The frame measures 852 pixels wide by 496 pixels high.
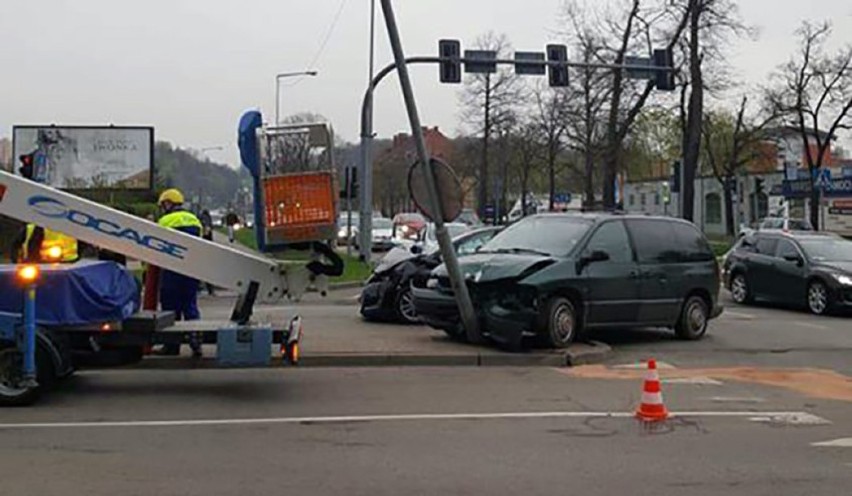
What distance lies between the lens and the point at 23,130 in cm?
4728

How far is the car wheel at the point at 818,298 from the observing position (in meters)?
18.7

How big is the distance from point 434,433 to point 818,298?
1279 centimetres

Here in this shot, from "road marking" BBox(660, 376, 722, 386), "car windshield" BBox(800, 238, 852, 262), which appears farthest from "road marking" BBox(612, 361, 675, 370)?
"car windshield" BBox(800, 238, 852, 262)

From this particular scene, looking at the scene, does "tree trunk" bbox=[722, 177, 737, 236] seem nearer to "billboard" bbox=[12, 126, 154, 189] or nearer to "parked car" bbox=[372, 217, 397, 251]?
"parked car" bbox=[372, 217, 397, 251]

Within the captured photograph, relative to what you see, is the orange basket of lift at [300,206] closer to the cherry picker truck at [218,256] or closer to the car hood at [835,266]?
the cherry picker truck at [218,256]

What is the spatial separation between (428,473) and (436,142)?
12026cm

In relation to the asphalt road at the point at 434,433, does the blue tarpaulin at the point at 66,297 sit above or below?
above

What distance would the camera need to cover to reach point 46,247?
1045 centimetres

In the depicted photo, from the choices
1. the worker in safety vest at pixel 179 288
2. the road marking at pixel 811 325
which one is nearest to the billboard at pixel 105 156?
the road marking at pixel 811 325

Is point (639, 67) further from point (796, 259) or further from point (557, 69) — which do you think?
point (796, 259)

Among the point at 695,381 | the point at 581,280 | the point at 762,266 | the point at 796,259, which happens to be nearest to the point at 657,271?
the point at 581,280

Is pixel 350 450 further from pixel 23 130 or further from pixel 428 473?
pixel 23 130

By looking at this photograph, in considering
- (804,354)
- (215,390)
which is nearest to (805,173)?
(804,354)

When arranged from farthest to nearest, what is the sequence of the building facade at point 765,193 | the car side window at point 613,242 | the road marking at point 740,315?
the building facade at point 765,193 → the road marking at point 740,315 → the car side window at point 613,242
